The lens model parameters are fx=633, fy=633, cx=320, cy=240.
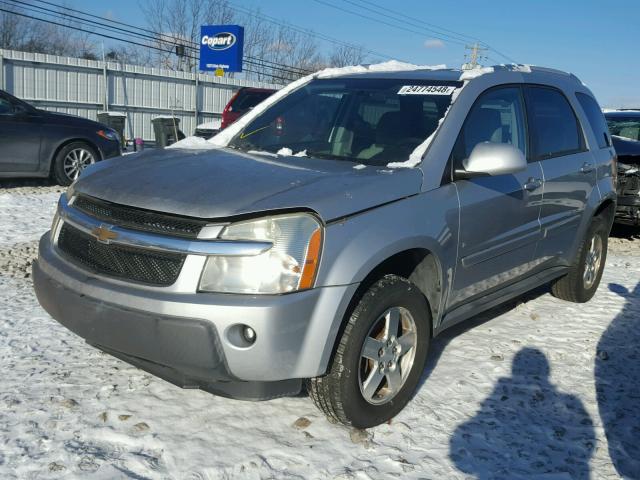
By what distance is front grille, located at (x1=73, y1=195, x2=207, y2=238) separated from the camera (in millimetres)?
2639

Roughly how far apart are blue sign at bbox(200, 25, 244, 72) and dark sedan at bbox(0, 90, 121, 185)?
50.9 feet

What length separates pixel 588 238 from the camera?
508 centimetres

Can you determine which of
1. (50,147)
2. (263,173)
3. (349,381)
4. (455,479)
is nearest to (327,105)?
(263,173)

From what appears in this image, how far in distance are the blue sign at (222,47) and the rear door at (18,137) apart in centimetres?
1600

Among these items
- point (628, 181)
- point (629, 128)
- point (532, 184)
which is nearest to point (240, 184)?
point (532, 184)

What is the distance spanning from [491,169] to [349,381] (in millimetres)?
1373

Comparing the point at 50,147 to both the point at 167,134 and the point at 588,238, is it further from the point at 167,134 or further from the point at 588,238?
the point at 588,238

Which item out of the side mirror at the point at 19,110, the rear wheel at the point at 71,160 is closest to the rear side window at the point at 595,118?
the rear wheel at the point at 71,160

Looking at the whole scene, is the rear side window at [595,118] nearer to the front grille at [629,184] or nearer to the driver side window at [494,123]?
the driver side window at [494,123]

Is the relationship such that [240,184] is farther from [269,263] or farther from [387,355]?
[387,355]

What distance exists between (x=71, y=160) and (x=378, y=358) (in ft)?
26.6

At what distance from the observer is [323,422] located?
10.3 ft

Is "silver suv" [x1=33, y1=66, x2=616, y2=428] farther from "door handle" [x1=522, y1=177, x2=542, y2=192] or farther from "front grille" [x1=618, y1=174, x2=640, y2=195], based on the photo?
"front grille" [x1=618, y1=174, x2=640, y2=195]

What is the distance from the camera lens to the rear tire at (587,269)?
5070mm
